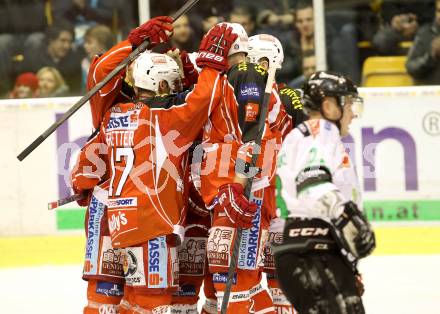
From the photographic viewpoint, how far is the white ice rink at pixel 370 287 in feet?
20.5

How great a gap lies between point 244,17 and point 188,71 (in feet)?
11.6

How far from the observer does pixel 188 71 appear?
17.9ft

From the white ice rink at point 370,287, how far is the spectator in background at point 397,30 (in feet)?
6.60

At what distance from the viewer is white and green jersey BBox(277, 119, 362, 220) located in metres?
4.07

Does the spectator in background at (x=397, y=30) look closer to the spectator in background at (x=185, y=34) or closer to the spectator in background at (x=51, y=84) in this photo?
the spectator in background at (x=185, y=34)

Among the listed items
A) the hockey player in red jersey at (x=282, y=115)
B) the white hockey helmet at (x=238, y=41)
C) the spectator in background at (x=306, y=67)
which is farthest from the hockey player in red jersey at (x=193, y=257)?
the spectator in background at (x=306, y=67)

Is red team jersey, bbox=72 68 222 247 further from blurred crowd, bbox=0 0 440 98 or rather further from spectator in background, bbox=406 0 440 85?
spectator in background, bbox=406 0 440 85

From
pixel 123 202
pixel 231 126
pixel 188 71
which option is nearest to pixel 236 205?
pixel 231 126

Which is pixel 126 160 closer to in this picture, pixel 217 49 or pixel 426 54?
pixel 217 49

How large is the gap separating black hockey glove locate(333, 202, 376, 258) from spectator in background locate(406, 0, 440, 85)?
4786 mm

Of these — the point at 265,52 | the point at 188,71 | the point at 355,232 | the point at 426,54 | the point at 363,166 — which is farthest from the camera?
the point at 426,54

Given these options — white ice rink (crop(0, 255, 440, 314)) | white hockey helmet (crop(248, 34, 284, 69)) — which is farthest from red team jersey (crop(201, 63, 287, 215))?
white ice rink (crop(0, 255, 440, 314))

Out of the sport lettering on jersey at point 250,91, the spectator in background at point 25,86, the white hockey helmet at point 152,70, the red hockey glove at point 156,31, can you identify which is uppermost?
the spectator in background at point 25,86

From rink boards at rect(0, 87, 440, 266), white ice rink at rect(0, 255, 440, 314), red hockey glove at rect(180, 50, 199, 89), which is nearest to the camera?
red hockey glove at rect(180, 50, 199, 89)
